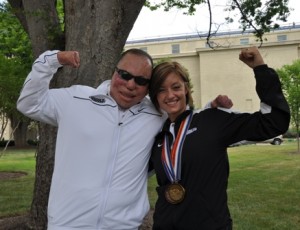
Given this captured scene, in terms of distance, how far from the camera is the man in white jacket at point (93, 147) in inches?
95.4

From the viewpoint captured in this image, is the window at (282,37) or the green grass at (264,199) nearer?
the green grass at (264,199)

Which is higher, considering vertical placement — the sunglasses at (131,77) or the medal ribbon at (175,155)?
the sunglasses at (131,77)

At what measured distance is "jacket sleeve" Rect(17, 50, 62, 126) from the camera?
246 cm

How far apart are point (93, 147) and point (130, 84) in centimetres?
47

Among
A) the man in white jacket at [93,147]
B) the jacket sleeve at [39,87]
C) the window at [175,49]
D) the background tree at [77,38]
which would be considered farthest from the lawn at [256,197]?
the window at [175,49]

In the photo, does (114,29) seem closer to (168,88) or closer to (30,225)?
(168,88)

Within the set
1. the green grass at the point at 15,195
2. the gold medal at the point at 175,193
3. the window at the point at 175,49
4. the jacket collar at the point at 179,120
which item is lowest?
the green grass at the point at 15,195

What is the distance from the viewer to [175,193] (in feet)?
7.95

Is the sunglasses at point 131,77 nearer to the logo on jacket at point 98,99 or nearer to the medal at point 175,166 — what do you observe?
the logo on jacket at point 98,99

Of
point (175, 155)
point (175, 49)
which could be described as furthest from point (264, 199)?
point (175, 49)

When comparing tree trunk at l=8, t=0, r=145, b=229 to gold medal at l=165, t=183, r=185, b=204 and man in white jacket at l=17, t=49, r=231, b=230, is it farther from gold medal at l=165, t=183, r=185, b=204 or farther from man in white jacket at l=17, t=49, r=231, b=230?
gold medal at l=165, t=183, r=185, b=204

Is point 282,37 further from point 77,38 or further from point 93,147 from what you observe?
point 93,147

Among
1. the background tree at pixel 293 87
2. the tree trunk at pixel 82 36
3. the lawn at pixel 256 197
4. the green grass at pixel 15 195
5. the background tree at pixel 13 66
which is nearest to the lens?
the tree trunk at pixel 82 36

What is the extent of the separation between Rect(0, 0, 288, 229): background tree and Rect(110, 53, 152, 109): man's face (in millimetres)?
2157
